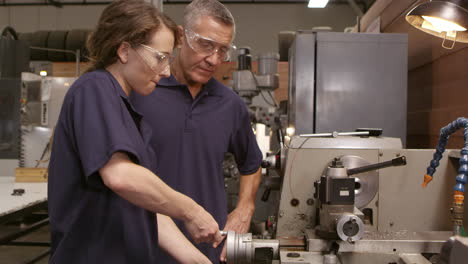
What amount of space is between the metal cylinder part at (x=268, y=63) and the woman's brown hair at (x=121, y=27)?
2.32m

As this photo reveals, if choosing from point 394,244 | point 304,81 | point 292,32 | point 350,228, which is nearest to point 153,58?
point 350,228

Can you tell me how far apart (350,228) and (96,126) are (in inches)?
25.6

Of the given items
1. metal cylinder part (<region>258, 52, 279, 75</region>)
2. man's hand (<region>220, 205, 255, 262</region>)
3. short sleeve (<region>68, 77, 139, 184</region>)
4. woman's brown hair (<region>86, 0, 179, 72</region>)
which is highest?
metal cylinder part (<region>258, 52, 279, 75</region>)

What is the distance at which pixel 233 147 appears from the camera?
5.46 ft

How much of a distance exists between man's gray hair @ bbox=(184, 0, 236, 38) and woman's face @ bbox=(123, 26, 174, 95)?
41 cm

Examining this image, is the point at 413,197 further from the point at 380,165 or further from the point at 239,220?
the point at 239,220

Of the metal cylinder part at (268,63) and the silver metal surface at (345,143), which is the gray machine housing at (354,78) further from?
the metal cylinder part at (268,63)

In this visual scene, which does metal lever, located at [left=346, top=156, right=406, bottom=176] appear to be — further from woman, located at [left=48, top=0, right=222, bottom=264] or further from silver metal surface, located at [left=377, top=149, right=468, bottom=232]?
woman, located at [left=48, top=0, right=222, bottom=264]

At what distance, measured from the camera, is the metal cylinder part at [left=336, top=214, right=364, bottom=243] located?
105 cm

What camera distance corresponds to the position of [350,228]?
1054 mm

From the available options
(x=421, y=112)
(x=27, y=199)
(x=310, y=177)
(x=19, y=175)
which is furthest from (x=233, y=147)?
(x=19, y=175)

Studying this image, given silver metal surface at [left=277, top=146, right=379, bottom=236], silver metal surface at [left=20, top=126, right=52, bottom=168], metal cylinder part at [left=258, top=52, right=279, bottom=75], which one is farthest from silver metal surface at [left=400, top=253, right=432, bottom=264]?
silver metal surface at [left=20, top=126, right=52, bottom=168]

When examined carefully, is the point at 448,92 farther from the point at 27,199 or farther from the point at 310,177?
the point at 27,199

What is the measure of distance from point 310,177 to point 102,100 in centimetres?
71
